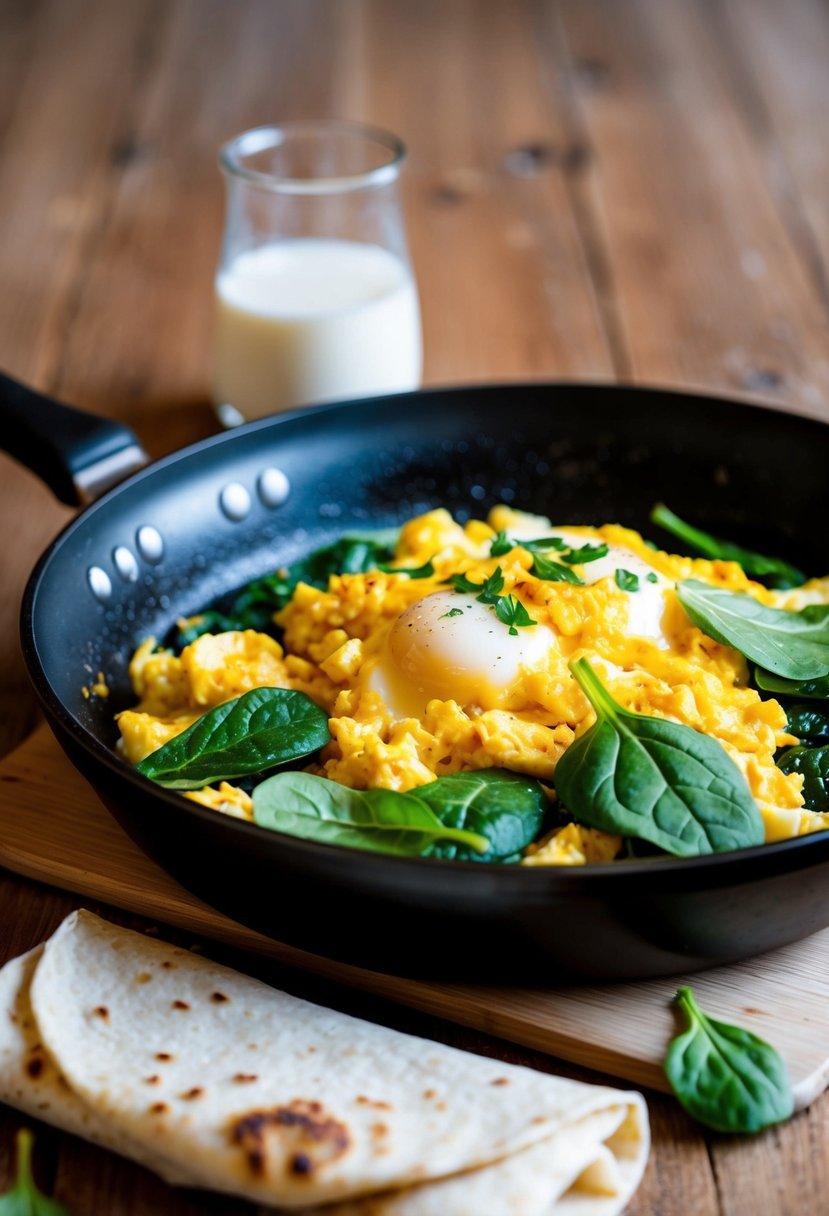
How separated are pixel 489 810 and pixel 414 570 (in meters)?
0.83

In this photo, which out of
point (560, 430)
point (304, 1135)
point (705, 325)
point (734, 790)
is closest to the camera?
point (304, 1135)

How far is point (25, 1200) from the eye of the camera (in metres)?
1.82

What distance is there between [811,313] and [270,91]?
108 inches

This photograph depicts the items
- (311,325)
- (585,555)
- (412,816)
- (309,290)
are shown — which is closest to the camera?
(412,816)

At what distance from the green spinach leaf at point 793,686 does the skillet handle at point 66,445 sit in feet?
A: 4.60

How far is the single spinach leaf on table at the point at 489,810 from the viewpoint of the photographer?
2.08 metres

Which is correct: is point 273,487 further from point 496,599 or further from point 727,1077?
point 727,1077

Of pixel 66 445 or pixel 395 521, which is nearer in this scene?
pixel 66 445

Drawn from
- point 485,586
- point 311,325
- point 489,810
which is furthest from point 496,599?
point 311,325

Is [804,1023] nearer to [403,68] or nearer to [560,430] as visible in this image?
[560,430]

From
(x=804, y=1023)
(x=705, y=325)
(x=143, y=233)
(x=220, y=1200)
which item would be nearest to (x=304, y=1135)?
(x=220, y=1200)

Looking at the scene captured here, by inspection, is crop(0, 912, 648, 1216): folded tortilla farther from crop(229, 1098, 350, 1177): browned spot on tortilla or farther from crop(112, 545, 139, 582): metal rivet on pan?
crop(112, 545, 139, 582): metal rivet on pan

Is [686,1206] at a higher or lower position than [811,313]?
higher

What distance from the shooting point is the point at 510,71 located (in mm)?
6199
